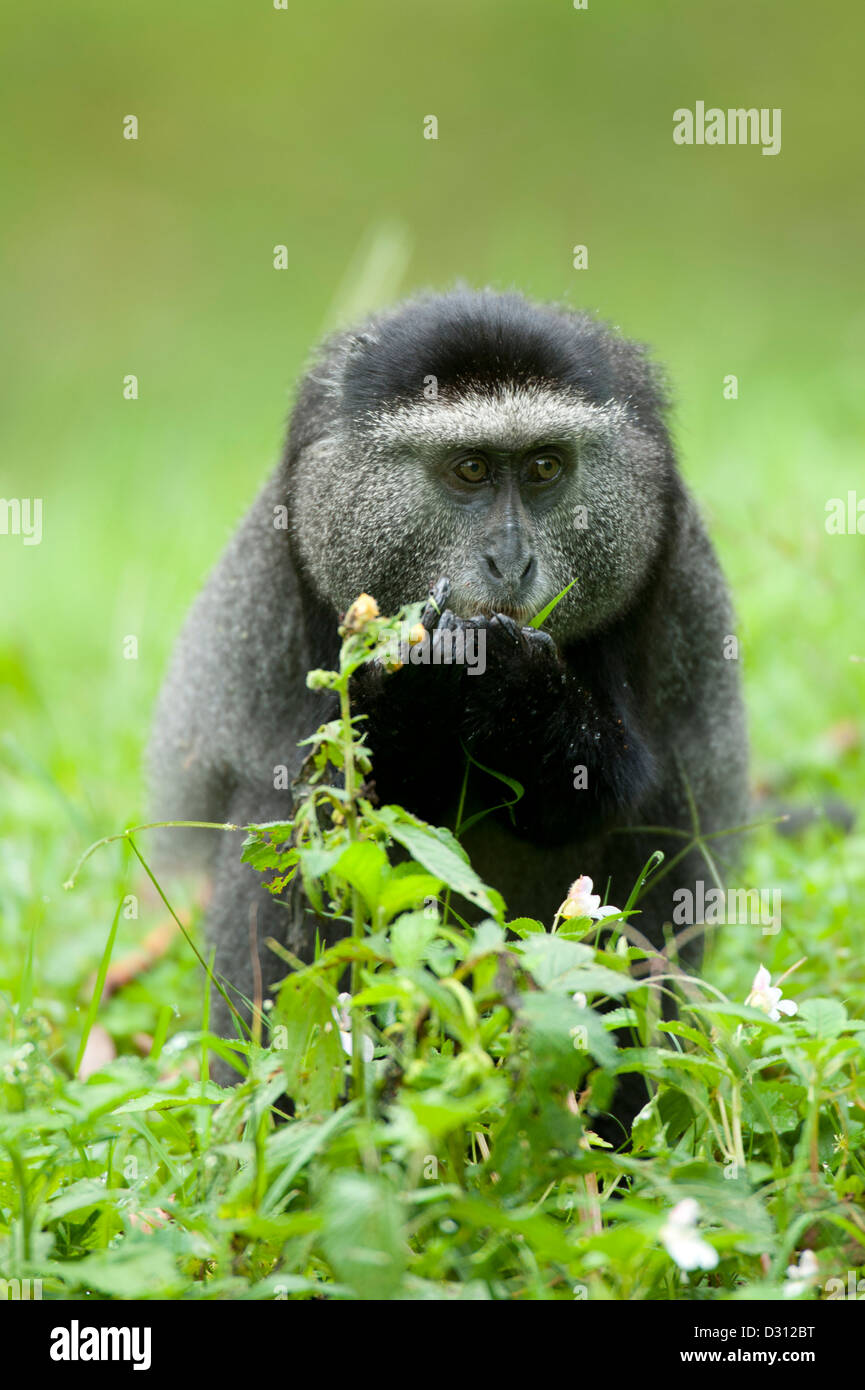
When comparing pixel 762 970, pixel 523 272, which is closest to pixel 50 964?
pixel 762 970

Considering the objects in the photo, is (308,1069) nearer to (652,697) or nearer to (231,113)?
(652,697)

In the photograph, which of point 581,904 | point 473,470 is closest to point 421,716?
point 473,470

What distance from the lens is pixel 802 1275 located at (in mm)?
2580

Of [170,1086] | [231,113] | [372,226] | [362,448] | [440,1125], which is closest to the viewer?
[440,1125]

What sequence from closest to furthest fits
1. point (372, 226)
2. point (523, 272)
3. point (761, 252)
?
point (523, 272) → point (761, 252) → point (372, 226)

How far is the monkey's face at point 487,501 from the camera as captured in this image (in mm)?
4207

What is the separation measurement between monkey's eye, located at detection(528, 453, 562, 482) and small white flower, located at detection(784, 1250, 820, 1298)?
7.89 ft

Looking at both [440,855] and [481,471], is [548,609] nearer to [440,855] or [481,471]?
[481,471]

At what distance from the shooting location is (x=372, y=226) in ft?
65.6

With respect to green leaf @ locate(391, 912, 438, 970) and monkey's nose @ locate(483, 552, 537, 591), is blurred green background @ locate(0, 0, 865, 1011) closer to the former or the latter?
monkey's nose @ locate(483, 552, 537, 591)

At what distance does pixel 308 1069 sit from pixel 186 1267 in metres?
0.45

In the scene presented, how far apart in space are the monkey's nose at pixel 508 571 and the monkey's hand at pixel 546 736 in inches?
3.7

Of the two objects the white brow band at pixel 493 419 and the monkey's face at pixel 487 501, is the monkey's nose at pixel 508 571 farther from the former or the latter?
the white brow band at pixel 493 419

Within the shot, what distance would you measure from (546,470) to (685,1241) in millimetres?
2552
